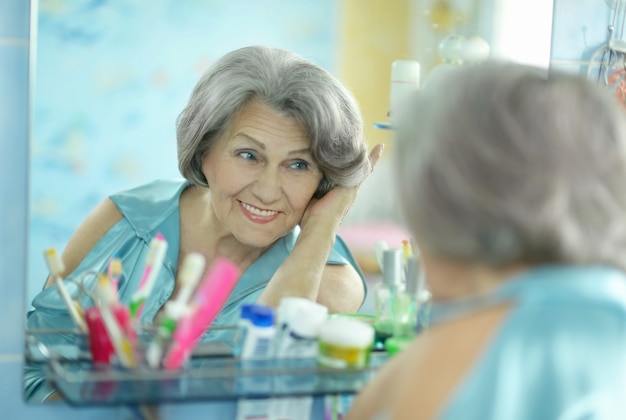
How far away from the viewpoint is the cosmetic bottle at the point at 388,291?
1.17 m

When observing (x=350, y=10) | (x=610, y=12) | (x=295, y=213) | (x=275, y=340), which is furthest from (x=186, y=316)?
(x=610, y=12)

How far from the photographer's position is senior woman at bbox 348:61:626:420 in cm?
75

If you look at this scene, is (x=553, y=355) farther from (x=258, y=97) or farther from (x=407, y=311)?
(x=258, y=97)

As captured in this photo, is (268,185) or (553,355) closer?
(553,355)

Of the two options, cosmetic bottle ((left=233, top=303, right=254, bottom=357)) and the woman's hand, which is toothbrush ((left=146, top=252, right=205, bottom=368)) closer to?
cosmetic bottle ((left=233, top=303, right=254, bottom=357))

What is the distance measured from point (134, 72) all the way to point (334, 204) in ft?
1.00

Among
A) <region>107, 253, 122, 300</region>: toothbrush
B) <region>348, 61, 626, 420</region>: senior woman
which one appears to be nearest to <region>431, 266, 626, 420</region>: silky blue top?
<region>348, 61, 626, 420</region>: senior woman

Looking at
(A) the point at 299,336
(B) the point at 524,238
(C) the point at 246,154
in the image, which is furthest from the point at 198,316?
(B) the point at 524,238

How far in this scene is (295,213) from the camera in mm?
1173

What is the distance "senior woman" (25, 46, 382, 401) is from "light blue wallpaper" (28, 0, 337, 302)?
0.07 feet

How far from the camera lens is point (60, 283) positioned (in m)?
1.08

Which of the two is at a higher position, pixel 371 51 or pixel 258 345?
pixel 371 51

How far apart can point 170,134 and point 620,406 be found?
0.62m

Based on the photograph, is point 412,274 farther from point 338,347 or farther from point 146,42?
point 146,42
